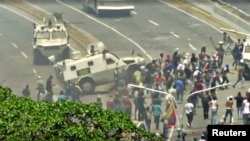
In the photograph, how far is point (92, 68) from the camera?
6719 centimetres

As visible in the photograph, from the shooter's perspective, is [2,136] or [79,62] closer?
[2,136]

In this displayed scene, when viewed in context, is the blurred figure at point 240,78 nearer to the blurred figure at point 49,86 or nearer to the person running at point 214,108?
the person running at point 214,108

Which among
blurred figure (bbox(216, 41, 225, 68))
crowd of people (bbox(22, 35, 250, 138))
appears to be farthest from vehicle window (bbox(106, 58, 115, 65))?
blurred figure (bbox(216, 41, 225, 68))

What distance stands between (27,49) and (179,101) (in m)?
11.9

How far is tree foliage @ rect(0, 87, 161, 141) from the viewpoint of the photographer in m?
33.3

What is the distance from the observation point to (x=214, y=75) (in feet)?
215

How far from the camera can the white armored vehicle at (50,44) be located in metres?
70.2

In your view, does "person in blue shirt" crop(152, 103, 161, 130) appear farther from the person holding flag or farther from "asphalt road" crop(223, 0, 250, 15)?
"asphalt road" crop(223, 0, 250, 15)

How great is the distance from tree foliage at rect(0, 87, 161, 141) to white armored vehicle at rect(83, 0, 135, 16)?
4041 centimetres

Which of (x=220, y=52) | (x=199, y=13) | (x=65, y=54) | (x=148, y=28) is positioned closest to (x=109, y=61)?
(x=65, y=54)

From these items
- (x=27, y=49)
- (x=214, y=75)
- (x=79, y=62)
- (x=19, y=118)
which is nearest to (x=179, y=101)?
(x=214, y=75)

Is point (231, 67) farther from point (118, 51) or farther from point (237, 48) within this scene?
point (118, 51)

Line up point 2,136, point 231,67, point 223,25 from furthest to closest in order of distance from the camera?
point 223,25
point 231,67
point 2,136

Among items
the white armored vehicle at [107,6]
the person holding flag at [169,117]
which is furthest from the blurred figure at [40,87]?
the person holding flag at [169,117]
